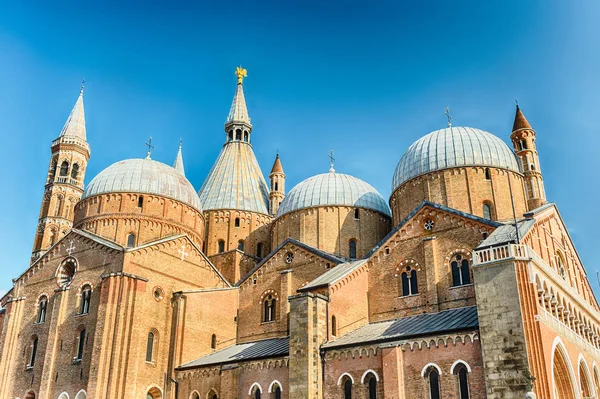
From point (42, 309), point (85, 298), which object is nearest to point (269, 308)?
point (85, 298)

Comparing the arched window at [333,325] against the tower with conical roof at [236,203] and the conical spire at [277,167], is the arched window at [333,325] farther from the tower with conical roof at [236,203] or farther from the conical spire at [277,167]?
the conical spire at [277,167]

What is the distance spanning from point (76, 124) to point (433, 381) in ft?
148

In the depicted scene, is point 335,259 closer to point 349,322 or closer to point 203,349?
point 349,322

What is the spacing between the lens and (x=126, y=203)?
34469 millimetres

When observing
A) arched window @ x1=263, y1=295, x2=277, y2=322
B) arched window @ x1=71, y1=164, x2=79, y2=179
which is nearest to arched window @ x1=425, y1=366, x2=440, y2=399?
arched window @ x1=263, y1=295, x2=277, y2=322

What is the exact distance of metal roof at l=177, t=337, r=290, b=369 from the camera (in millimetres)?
25734

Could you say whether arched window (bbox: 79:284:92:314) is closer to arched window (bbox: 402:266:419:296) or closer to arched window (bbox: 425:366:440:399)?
arched window (bbox: 402:266:419:296)

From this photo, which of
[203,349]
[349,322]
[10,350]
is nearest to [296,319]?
[349,322]

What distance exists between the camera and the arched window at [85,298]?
29047 mm

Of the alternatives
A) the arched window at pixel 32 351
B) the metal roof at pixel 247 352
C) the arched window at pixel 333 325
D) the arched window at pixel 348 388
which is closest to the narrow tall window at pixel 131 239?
the arched window at pixel 32 351

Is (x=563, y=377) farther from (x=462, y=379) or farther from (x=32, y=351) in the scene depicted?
(x=32, y=351)

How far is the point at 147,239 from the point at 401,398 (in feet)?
61.6

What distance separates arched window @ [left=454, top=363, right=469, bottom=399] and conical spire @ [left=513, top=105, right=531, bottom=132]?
19.1 meters

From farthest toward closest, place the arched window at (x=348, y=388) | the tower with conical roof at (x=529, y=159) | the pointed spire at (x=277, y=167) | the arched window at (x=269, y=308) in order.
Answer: the pointed spire at (x=277, y=167) → the tower with conical roof at (x=529, y=159) → the arched window at (x=269, y=308) → the arched window at (x=348, y=388)
